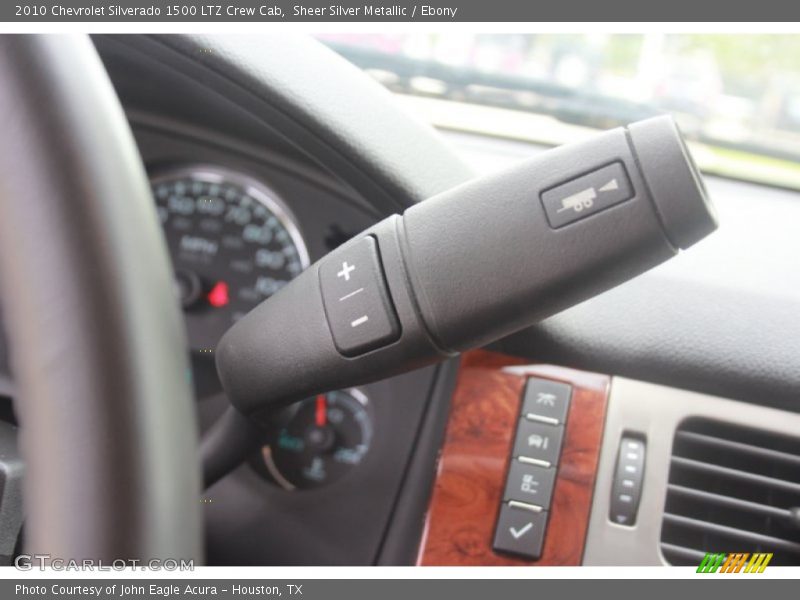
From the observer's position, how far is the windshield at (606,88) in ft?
3.57

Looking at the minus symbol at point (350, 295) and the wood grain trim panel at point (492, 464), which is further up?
the minus symbol at point (350, 295)

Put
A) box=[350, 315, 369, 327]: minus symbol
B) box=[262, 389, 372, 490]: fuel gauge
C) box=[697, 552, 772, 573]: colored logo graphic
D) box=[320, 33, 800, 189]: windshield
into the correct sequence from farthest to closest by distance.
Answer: box=[320, 33, 800, 189]: windshield, box=[262, 389, 372, 490]: fuel gauge, box=[697, 552, 772, 573]: colored logo graphic, box=[350, 315, 369, 327]: minus symbol

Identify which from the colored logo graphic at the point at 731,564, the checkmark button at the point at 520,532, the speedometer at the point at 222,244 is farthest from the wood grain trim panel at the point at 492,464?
the speedometer at the point at 222,244

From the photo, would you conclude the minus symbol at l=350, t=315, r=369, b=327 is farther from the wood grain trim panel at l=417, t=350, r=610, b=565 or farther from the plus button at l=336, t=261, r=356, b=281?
the wood grain trim panel at l=417, t=350, r=610, b=565

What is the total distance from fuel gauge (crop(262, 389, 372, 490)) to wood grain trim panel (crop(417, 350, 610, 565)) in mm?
123

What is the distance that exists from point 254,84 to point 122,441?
43 centimetres

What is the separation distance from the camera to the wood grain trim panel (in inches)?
30.6

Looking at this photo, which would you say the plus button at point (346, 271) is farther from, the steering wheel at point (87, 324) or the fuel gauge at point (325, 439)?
the fuel gauge at point (325, 439)

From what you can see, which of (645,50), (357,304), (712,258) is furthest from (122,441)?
(645,50)

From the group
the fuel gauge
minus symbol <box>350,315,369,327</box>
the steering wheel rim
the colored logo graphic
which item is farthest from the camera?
the fuel gauge

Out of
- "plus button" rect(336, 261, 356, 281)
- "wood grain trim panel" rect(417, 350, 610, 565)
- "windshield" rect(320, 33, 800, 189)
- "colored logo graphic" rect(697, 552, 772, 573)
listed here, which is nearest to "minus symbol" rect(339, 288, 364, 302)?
"plus button" rect(336, 261, 356, 281)

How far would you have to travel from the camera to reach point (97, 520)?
1.34ft

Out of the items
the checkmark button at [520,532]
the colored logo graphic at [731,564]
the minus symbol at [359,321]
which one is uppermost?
the minus symbol at [359,321]

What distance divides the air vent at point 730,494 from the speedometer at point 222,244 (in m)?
0.45
